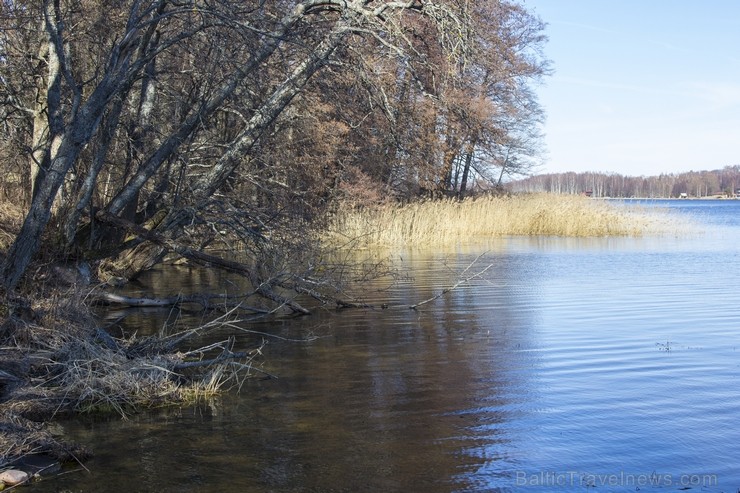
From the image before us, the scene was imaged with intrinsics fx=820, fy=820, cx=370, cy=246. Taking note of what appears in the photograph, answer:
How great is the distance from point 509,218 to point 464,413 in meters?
23.4

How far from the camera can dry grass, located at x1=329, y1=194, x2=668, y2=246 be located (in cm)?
2534

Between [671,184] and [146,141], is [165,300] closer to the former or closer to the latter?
[146,141]

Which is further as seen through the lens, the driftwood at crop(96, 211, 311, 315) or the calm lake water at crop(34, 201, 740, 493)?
the driftwood at crop(96, 211, 311, 315)

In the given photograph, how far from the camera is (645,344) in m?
9.52

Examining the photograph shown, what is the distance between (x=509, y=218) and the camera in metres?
29.7

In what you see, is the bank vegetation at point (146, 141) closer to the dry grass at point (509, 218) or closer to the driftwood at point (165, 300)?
the driftwood at point (165, 300)

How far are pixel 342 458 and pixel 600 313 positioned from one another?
272 inches

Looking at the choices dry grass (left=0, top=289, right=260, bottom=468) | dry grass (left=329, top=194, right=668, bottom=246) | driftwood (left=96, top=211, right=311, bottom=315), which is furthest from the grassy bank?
dry grass (left=329, top=194, right=668, bottom=246)

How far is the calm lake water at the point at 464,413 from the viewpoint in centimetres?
545

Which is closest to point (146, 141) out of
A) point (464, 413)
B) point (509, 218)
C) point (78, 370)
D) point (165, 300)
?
point (165, 300)

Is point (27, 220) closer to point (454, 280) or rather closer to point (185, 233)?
point (185, 233)

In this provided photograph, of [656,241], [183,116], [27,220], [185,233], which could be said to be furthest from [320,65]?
[656,241]

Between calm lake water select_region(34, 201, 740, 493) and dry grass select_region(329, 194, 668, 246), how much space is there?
12744mm

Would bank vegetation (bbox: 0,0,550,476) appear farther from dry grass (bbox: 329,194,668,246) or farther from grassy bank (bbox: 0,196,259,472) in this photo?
dry grass (bbox: 329,194,668,246)
